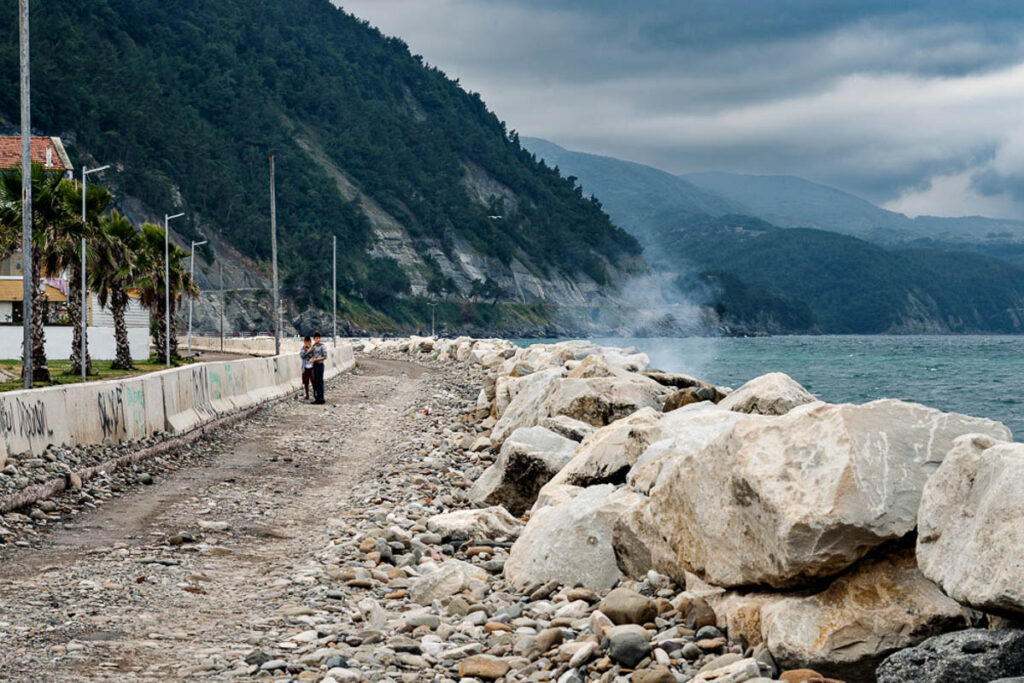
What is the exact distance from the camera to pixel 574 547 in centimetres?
795

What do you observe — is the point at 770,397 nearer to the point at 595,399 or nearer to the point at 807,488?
the point at 595,399

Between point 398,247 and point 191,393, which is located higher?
point 398,247

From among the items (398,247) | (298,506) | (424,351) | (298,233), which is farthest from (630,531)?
(398,247)

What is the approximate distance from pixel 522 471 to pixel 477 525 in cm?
158

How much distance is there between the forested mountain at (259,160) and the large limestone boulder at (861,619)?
112267mm

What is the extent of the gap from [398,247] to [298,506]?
16228 centimetres

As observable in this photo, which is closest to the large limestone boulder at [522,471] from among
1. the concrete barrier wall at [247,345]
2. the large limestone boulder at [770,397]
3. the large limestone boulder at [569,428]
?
the large limestone boulder at [569,428]

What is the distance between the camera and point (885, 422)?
20.2 ft

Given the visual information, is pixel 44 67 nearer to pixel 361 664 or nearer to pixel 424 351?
pixel 424 351

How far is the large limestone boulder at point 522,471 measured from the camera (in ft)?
37.6

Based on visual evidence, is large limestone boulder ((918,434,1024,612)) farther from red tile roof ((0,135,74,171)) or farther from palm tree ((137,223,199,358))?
red tile roof ((0,135,74,171))

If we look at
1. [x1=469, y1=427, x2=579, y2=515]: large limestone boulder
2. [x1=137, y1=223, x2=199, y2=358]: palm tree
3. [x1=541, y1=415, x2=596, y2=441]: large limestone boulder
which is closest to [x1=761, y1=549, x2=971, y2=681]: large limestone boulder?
[x1=469, y1=427, x2=579, y2=515]: large limestone boulder

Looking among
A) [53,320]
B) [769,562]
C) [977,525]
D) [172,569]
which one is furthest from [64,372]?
[977,525]

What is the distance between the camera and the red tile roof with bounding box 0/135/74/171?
69.1m
